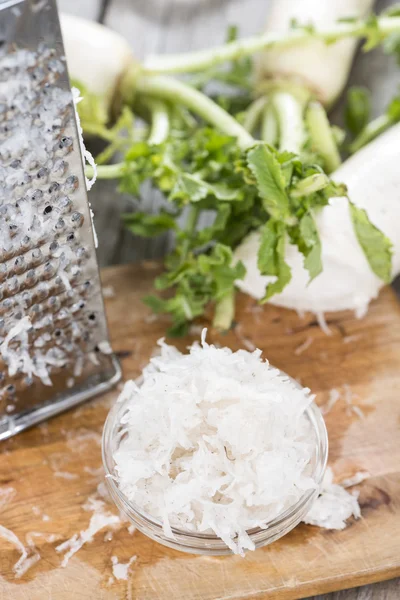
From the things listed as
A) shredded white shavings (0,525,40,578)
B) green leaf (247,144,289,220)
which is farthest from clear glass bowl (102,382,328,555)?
green leaf (247,144,289,220)

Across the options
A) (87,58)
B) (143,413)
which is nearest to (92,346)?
(143,413)

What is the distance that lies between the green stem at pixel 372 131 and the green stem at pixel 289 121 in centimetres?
12

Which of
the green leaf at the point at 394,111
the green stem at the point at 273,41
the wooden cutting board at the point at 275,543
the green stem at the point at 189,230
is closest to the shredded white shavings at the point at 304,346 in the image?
the wooden cutting board at the point at 275,543

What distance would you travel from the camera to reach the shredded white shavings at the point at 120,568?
0.98 meters

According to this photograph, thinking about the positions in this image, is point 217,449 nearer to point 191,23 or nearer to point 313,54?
point 313,54

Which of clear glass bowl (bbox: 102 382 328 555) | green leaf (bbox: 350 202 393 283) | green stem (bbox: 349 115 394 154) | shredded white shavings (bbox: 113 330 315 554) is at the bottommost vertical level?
clear glass bowl (bbox: 102 382 328 555)

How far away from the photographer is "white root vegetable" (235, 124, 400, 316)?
125 cm

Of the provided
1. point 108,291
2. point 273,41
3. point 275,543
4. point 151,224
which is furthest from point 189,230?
point 275,543

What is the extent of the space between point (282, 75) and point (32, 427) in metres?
0.85

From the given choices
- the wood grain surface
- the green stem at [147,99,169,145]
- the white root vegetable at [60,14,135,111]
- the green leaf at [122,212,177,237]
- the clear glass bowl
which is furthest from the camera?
the wood grain surface

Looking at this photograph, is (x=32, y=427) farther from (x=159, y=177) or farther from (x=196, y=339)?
(x=159, y=177)

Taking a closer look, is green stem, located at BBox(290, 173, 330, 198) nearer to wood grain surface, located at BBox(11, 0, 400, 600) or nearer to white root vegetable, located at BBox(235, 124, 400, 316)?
white root vegetable, located at BBox(235, 124, 400, 316)

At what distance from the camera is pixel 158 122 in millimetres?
1457

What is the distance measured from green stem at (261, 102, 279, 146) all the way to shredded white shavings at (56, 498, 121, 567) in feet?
2.37
